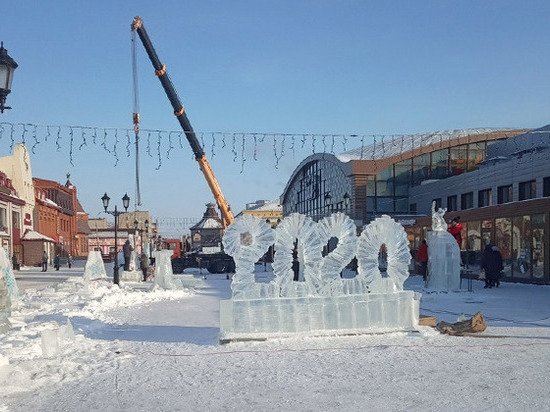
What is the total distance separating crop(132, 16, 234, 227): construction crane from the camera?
76.5ft

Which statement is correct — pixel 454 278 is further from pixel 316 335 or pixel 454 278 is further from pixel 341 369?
pixel 341 369

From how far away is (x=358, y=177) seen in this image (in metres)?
45.1

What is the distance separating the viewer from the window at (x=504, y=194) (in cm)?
3045

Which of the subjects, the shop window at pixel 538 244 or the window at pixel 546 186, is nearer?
the shop window at pixel 538 244

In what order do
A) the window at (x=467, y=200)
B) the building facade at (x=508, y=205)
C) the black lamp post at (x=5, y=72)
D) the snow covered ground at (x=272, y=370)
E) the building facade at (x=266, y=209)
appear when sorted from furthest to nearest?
1. the building facade at (x=266, y=209)
2. the window at (x=467, y=200)
3. the building facade at (x=508, y=205)
4. the black lamp post at (x=5, y=72)
5. the snow covered ground at (x=272, y=370)

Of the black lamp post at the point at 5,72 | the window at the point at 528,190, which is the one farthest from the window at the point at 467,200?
the black lamp post at the point at 5,72

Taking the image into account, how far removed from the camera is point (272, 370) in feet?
24.7

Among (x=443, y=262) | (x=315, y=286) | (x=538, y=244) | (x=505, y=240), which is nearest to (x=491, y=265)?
(x=538, y=244)

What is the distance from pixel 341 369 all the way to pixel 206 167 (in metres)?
19.6

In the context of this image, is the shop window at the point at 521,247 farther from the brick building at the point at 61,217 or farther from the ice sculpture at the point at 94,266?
the brick building at the point at 61,217

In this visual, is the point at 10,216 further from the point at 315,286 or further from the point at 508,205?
the point at 315,286

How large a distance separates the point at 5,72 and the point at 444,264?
13.8 m

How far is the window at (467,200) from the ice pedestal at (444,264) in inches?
690

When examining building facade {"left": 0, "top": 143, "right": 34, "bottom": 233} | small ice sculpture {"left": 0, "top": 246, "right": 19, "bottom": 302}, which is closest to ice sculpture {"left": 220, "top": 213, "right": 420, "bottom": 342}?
small ice sculpture {"left": 0, "top": 246, "right": 19, "bottom": 302}
